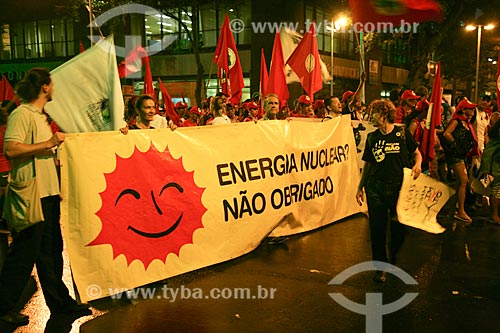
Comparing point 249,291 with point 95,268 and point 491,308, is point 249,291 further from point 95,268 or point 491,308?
point 491,308

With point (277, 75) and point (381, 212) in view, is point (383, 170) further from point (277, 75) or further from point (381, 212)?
point (277, 75)

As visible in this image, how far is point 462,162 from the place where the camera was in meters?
8.18

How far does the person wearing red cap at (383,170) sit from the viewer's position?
536 cm

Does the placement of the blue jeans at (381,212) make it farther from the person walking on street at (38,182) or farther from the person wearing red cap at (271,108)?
the person walking on street at (38,182)

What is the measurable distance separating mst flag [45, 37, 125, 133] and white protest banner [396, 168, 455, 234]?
2950 millimetres

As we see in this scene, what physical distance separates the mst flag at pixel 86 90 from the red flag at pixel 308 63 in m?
5.74

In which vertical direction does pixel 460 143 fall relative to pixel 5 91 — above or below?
below

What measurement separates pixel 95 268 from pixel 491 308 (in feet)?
11.5

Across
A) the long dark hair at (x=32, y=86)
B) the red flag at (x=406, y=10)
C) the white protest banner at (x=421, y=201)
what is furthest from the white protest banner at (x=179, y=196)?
the red flag at (x=406, y=10)

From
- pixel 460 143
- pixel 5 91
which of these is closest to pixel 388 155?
pixel 460 143

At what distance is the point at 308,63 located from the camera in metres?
9.85

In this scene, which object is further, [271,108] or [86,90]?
[271,108]

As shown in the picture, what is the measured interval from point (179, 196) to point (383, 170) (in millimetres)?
2091

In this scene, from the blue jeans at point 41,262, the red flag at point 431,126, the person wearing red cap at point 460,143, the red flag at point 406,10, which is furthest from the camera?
the person wearing red cap at point 460,143
